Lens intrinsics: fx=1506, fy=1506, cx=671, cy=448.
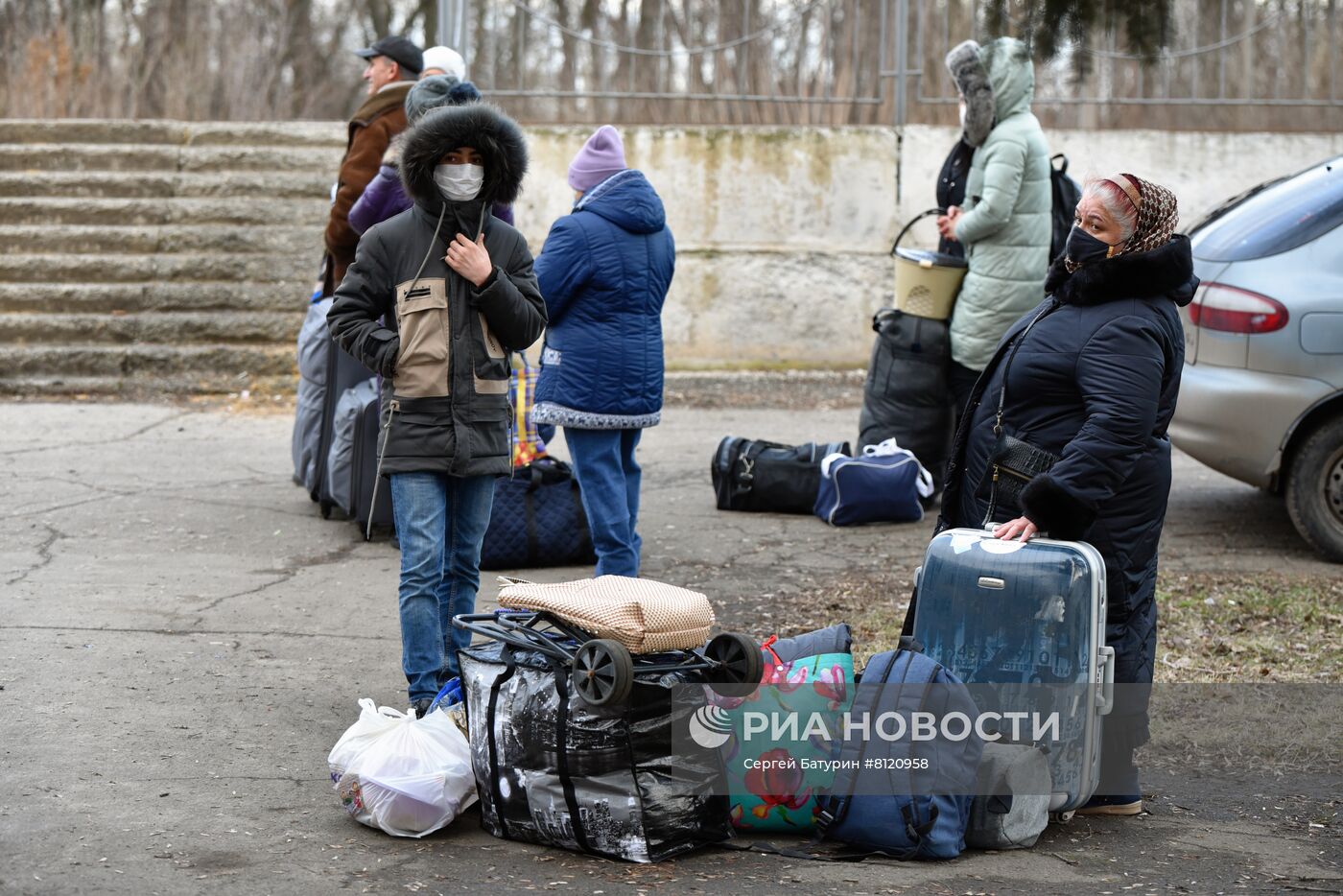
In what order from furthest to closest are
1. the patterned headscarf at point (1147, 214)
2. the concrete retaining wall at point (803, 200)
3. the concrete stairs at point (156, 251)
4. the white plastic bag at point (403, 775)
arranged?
the concrete retaining wall at point (803, 200), the concrete stairs at point (156, 251), the patterned headscarf at point (1147, 214), the white plastic bag at point (403, 775)

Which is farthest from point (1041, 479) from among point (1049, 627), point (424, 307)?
point (424, 307)

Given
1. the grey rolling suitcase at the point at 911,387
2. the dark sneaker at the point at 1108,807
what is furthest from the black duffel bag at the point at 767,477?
the dark sneaker at the point at 1108,807

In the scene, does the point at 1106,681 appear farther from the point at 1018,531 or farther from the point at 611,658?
the point at 611,658

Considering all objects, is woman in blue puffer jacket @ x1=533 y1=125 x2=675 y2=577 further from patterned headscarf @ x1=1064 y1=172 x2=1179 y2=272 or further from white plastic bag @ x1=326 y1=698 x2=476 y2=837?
patterned headscarf @ x1=1064 y1=172 x2=1179 y2=272

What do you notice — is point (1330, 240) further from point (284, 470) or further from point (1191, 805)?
point (284, 470)

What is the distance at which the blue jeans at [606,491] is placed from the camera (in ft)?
19.4

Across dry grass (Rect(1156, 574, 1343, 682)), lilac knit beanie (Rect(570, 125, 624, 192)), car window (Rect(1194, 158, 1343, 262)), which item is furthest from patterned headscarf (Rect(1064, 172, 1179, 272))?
car window (Rect(1194, 158, 1343, 262))

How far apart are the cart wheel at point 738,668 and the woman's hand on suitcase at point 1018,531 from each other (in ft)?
2.36

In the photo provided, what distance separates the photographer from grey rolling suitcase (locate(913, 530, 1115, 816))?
3.87m

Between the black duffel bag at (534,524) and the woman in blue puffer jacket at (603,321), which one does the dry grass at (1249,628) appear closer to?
the woman in blue puffer jacket at (603,321)

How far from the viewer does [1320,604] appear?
20.8ft

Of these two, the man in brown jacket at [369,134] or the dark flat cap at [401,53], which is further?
the dark flat cap at [401,53]

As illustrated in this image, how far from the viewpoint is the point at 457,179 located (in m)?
4.59

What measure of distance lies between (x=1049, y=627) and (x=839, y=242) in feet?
29.1
